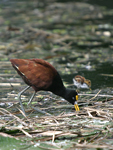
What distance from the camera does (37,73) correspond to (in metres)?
5.85

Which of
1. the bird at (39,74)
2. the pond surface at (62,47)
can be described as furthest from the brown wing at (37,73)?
the pond surface at (62,47)

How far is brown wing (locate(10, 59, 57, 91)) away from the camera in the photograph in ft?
19.2

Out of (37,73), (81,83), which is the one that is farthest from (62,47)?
(37,73)

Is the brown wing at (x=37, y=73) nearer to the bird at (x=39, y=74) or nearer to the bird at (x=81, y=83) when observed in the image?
the bird at (x=39, y=74)

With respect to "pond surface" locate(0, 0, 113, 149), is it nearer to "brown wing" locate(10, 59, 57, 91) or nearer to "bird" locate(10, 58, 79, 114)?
"bird" locate(10, 58, 79, 114)

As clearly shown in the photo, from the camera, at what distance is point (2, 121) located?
16.6 feet

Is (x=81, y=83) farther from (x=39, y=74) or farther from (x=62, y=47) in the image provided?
(x=62, y=47)

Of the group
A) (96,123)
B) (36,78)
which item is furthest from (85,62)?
(96,123)

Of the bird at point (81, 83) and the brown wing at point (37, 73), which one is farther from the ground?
the brown wing at point (37, 73)

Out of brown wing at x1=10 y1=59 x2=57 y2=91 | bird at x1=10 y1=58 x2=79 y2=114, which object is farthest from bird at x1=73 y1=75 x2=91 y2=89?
brown wing at x1=10 y1=59 x2=57 y2=91

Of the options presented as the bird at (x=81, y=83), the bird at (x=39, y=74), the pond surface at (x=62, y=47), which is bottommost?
the pond surface at (x=62, y=47)

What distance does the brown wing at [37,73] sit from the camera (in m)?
5.84

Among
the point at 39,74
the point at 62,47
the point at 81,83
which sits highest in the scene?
the point at 39,74

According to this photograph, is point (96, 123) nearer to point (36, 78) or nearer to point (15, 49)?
point (36, 78)
